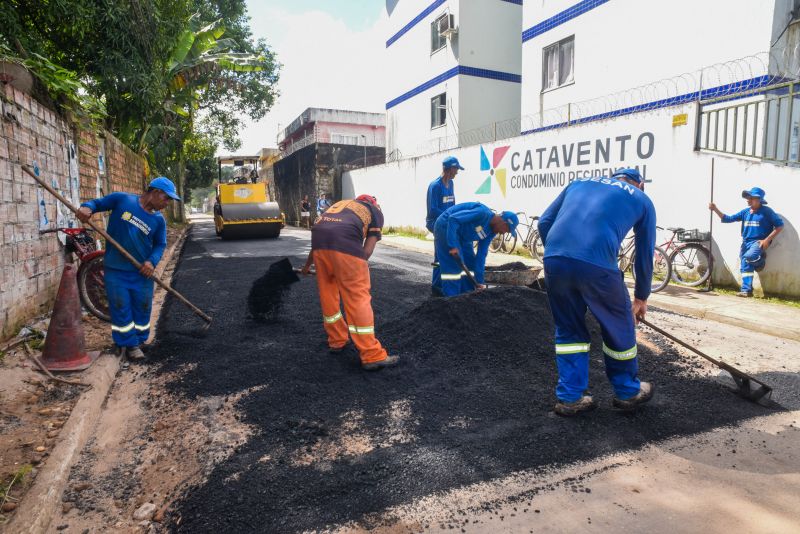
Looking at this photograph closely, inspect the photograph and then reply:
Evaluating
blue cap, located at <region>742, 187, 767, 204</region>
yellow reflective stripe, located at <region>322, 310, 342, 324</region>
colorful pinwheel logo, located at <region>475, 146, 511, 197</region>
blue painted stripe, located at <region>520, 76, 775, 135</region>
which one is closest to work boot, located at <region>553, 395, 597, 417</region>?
yellow reflective stripe, located at <region>322, 310, 342, 324</region>

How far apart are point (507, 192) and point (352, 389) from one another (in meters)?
9.47

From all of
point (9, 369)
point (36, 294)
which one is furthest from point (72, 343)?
point (36, 294)

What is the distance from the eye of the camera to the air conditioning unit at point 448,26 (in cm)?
1655

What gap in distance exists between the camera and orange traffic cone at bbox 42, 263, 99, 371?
3.92 m

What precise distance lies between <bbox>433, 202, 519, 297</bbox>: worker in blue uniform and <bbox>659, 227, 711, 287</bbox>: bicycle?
368 cm

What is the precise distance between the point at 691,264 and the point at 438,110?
39.5 ft

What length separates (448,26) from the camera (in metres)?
16.6

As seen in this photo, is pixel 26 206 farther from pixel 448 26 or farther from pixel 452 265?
pixel 448 26

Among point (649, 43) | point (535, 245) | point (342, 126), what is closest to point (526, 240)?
point (535, 245)

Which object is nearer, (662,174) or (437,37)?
(662,174)

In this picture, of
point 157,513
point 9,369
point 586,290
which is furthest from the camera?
point 9,369

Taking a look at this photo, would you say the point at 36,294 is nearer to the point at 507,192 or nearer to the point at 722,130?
the point at 722,130

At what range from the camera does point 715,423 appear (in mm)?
3182

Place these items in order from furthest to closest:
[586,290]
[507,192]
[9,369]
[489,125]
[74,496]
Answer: [489,125] → [507,192] → [9,369] → [586,290] → [74,496]
